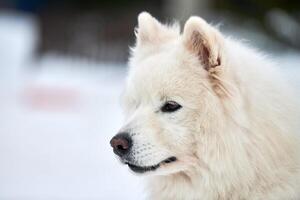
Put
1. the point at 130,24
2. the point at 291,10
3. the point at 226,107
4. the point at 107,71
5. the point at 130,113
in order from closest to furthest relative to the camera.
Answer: the point at 226,107 → the point at 130,113 → the point at 291,10 → the point at 107,71 → the point at 130,24

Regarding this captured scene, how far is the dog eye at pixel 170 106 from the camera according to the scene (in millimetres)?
4098

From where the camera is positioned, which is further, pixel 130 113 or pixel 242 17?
pixel 242 17

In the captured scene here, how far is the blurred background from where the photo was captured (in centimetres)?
777

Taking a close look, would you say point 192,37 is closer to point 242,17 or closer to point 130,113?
point 130,113

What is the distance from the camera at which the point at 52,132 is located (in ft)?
32.8

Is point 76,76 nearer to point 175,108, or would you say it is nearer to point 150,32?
point 150,32

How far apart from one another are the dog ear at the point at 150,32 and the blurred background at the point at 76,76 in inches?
20.7

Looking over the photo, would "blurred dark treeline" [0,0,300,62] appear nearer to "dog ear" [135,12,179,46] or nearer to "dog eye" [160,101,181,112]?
"dog ear" [135,12,179,46]

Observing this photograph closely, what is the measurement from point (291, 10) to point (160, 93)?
9331 millimetres

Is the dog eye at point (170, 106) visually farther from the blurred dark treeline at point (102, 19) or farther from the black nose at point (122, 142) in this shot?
the blurred dark treeline at point (102, 19)

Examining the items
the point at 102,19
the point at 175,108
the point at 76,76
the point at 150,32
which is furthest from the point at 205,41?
the point at 102,19

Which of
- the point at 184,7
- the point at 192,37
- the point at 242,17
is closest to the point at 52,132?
the point at 242,17

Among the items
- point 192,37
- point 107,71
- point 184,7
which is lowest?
point 107,71

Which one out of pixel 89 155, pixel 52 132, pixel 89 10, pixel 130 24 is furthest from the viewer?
pixel 89 10
